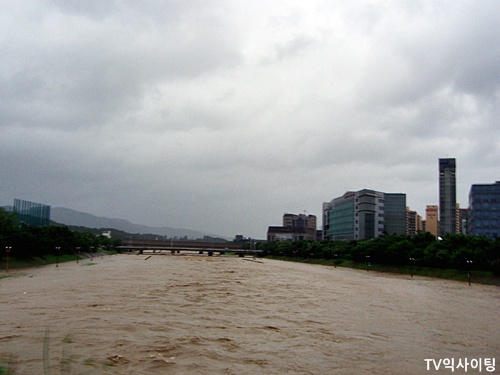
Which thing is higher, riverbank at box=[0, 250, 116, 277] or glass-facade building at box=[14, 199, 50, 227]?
glass-facade building at box=[14, 199, 50, 227]

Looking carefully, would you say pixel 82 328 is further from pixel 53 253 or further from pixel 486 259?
pixel 53 253

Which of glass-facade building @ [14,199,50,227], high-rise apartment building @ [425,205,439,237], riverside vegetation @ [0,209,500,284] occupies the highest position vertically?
high-rise apartment building @ [425,205,439,237]

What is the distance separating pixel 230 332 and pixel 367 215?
116 m

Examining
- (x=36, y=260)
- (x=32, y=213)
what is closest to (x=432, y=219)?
(x=32, y=213)

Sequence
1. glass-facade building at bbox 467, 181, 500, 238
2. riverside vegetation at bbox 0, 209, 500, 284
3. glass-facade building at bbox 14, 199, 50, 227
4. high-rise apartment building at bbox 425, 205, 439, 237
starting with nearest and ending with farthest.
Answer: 1. riverside vegetation at bbox 0, 209, 500, 284
2. glass-facade building at bbox 14, 199, 50, 227
3. glass-facade building at bbox 467, 181, 500, 238
4. high-rise apartment building at bbox 425, 205, 439, 237

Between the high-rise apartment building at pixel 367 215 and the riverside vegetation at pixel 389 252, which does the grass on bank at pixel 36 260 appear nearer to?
the riverside vegetation at pixel 389 252

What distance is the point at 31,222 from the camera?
3487 inches

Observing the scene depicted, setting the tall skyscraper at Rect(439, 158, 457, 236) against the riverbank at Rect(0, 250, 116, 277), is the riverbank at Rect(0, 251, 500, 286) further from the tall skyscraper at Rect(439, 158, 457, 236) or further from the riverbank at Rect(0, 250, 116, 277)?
the tall skyscraper at Rect(439, 158, 457, 236)

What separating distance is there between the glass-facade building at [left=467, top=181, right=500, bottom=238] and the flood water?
87.5 meters

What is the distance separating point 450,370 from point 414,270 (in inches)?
2075

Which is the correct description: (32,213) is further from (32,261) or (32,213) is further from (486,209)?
(486,209)

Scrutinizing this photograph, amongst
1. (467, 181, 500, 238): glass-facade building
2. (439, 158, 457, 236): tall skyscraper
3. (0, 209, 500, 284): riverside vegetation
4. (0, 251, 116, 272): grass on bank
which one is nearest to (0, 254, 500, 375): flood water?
(0, 209, 500, 284): riverside vegetation

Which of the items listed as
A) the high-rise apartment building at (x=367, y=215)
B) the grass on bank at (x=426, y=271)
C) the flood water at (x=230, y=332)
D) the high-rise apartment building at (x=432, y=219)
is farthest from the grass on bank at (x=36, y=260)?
the high-rise apartment building at (x=432, y=219)

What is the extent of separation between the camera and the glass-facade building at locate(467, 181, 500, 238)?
108 m
